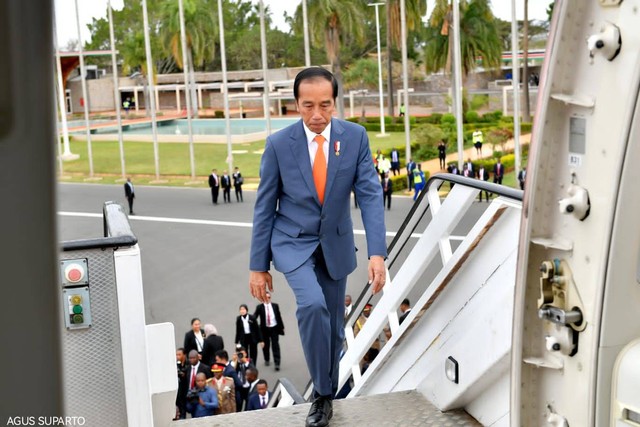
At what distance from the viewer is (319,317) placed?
14.7 ft

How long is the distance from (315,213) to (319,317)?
0.53 meters

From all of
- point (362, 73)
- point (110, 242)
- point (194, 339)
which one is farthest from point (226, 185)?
point (110, 242)

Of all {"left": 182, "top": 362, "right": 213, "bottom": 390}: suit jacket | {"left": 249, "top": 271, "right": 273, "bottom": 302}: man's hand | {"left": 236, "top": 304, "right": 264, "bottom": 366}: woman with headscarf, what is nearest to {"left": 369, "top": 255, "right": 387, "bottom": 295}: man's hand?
{"left": 249, "top": 271, "right": 273, "bottom": 302}: man's hand

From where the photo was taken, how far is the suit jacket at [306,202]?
14.9 ft

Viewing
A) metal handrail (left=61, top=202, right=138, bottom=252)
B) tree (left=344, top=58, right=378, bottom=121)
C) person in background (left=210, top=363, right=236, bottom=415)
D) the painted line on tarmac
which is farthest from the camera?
tree (left=344, top=58, right=378, bottom=121)

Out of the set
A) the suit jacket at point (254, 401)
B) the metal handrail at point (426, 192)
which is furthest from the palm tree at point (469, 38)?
the metal handrail at point (426, 192)

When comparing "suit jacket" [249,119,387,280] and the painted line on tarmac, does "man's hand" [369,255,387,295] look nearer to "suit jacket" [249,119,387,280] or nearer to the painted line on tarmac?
"suit jacket" [249,119,387,280]

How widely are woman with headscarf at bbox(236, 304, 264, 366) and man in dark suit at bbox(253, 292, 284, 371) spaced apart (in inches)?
6.7

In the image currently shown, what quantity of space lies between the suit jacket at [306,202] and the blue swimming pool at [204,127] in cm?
5830

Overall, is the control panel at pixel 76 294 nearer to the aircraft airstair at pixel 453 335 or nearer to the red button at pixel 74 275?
the red button at pixel 74 275

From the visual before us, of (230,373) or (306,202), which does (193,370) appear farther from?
(306,202)

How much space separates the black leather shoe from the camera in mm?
4523

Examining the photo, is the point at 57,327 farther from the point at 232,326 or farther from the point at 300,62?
the point at 300,62

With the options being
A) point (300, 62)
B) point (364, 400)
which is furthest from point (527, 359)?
point (300, 62)
